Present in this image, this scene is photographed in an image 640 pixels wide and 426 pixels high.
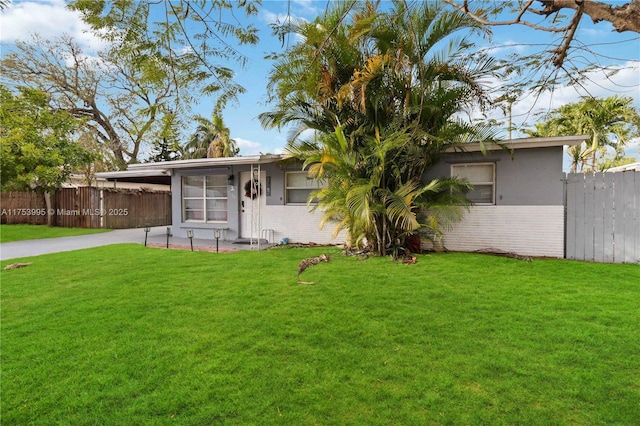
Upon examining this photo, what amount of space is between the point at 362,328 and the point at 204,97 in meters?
3.29

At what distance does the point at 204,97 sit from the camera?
4098mm

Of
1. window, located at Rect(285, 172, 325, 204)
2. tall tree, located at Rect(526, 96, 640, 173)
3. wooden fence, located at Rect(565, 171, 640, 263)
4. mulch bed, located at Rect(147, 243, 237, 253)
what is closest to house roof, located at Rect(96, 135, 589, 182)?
window, located at Rect(285, 172, 325, 204)

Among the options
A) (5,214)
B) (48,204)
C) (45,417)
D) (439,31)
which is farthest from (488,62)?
(5,214)

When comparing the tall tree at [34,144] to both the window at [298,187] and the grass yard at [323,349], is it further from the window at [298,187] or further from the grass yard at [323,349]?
the window at [298,187]

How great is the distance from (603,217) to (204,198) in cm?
1082

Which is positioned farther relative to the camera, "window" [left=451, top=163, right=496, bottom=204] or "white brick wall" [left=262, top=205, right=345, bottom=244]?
"white brick wall" [left=262, top=205, right=345, bottom=244]

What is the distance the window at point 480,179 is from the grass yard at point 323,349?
2.91 m

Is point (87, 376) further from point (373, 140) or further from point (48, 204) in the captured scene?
point (48, 204)

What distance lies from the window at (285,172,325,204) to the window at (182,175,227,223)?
2255mm

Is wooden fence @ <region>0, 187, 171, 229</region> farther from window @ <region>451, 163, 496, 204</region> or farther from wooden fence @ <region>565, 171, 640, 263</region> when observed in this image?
wooden fence @ <region>565, 171, 640, 263</region>

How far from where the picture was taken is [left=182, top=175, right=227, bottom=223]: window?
11.1 meters

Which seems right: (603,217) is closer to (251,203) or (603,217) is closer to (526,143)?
(526,143)

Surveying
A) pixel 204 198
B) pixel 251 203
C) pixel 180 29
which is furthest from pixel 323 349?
pixel 204 198

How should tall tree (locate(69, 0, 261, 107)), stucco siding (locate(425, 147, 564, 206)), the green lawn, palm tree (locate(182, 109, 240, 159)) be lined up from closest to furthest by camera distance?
tall tree (locate(69, 0, 261, 107))
stucco siding (locate(425, 147, 564, 206))
the green lawn
palm tree (locate(182, 109, 240, 159))
